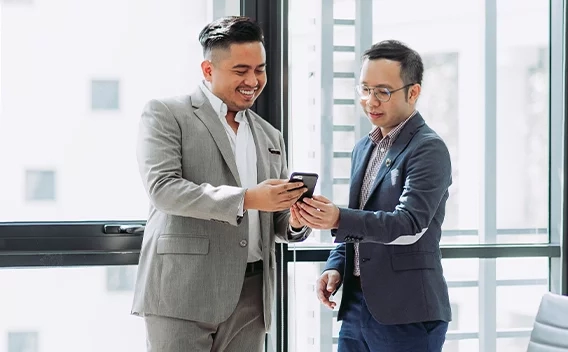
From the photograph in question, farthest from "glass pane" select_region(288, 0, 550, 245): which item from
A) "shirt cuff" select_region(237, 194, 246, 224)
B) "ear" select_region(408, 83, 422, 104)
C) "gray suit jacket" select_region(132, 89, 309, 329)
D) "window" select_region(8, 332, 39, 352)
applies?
"window" select_region(8, 332, 39, 352)

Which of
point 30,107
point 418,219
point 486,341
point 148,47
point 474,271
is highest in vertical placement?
point 148,47

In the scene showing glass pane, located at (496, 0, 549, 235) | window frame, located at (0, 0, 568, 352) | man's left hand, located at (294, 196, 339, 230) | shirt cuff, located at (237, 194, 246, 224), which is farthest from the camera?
glass pane, located at (496, 0, 549, 235)

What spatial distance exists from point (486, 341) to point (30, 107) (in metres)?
2.20

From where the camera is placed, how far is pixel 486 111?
340cm

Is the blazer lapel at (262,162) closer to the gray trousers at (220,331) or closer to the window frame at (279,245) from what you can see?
the gray trousers at (220,331)

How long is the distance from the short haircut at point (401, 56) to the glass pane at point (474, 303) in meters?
1.00

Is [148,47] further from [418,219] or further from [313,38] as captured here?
[418,219]

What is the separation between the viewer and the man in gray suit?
7.74 feet

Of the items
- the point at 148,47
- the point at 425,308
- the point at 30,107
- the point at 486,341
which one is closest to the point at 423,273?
the point at 425,308

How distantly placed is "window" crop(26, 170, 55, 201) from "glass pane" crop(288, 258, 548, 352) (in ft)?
3.48

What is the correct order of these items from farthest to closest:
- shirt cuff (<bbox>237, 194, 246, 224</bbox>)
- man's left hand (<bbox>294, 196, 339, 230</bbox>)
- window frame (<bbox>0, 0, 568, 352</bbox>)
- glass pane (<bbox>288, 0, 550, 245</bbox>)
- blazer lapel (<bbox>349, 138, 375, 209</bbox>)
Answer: glass pane (<bbox>288, 0, 550, 245</bbox>)
window frame (<bbox>0, 0, 568, 352</bbox>)
blazer lapel (<bbox>349, 138, 375, 209</bbox>)
man's left hand (<bbox>294, 196, 339, 230</bbox>)
shirt cuff (<bbox>237, 194, 246, 224</bbox>)

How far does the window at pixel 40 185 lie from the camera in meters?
3.01

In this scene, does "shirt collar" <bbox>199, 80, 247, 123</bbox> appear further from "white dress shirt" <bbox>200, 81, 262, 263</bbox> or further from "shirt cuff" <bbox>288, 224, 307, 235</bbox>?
"shirt cuff" <bbox>288, 224, 307, 235</bbox>

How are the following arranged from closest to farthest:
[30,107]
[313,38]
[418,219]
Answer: [418,219] → [30,107] → [313,38]
